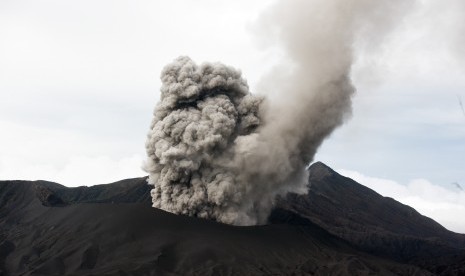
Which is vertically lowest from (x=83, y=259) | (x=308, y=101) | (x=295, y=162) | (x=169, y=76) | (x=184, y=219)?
(x=83, y=259)

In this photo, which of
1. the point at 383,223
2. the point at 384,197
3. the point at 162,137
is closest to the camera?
the point at 162,137

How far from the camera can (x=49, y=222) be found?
75625mm

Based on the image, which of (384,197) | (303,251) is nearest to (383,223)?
(384,197)

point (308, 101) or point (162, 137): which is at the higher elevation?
point (308, 101)

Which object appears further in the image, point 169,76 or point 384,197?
point 384,197

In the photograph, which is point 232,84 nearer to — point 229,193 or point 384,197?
point 229,193

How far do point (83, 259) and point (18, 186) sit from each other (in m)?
48.1

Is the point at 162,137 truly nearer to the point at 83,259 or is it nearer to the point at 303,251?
the point at 83,259

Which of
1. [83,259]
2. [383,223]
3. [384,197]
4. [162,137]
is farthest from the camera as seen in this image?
[384,197]

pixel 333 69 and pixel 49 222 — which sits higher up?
pixel 333 69

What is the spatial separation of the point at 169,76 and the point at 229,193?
18.0m

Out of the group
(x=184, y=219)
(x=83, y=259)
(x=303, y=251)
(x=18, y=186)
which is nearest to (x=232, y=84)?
(x=184, y=219)

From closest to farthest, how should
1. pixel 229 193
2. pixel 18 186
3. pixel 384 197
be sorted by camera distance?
pixel 229 193, pixel 18 186, pixel 384 197

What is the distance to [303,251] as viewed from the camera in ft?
219
